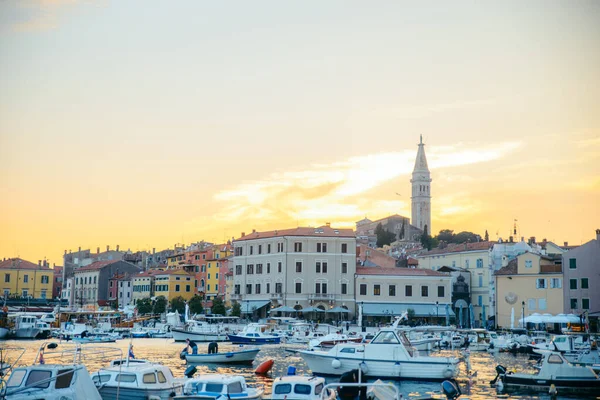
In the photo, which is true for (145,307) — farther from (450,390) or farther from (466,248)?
(450,390)

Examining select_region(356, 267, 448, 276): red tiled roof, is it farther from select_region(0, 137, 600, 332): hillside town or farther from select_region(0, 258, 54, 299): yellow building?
select_region(0, 258, 54, 299): yellow building

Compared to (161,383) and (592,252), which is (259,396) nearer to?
(161,383)

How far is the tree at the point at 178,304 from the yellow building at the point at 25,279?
23.8 meters

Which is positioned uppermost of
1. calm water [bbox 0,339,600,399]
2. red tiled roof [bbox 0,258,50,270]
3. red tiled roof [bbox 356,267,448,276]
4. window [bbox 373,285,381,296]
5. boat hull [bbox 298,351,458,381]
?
red tiled roof [bbox 0,258,50,270]

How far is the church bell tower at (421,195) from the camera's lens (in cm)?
18762

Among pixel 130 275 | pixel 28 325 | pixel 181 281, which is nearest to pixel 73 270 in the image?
pixel 130 275

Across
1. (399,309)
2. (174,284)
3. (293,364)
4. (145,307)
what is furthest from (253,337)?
(174,284)

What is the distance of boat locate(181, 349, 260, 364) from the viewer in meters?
41.0

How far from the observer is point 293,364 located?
44.9 m

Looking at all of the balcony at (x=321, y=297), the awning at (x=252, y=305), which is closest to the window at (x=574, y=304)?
the balcony at (x=321, y=297)

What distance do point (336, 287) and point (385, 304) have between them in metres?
5.23

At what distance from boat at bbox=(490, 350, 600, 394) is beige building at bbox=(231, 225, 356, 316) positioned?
Answer: 150 feet

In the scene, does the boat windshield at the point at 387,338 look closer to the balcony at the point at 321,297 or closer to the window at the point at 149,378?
the window at the point at 149,378

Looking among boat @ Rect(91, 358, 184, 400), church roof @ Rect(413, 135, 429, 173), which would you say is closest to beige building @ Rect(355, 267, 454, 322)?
boat @ Rect(91, 358, 184, 400)
